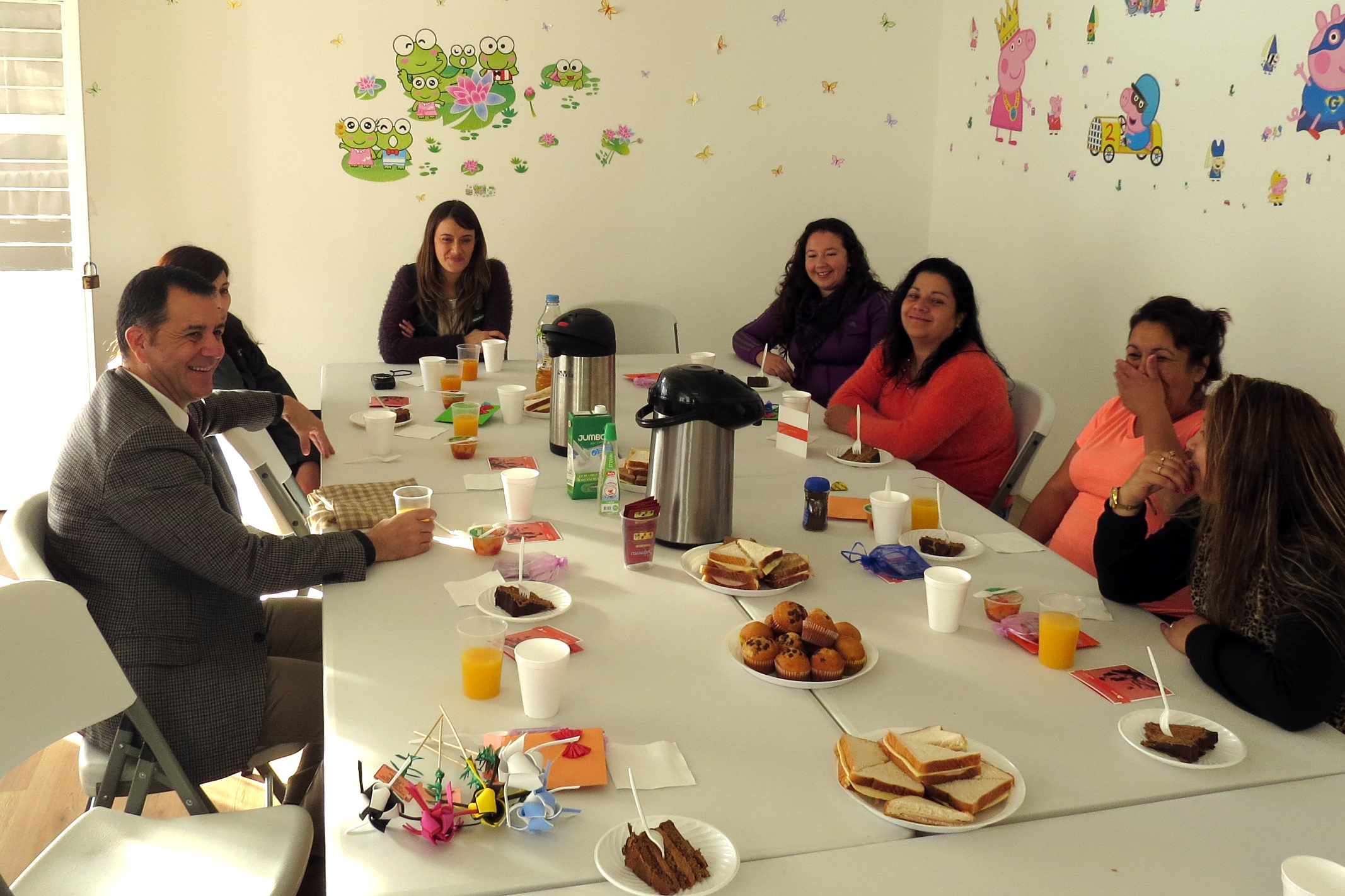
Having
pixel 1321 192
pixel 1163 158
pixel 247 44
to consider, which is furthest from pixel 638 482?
pixel 247 44

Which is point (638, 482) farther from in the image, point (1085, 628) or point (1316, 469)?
point (1316, 469)

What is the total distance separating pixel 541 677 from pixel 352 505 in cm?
98

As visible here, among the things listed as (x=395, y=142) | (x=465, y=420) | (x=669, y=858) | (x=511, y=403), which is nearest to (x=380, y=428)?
(x=465, y=420)

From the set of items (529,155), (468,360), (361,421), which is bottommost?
(361,421)

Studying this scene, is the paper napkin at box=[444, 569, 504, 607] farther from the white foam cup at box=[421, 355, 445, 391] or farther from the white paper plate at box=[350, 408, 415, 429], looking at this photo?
the white foam cup at box=[421, 355, 445, 391]

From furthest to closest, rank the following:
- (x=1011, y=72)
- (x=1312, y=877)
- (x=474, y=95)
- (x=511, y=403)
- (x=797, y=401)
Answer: (x=474, y=95) → (x=1011, y=72) → (x=511, y=403) → (x=797, y=401) → (x=1312, y=877)

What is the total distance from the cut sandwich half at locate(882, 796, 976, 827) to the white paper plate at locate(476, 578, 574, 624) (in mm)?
716

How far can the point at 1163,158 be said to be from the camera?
3.99 metres

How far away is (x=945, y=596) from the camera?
5.88 feet

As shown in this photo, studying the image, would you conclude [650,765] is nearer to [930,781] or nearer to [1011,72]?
[930,781]

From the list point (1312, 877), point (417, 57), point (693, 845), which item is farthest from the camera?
point (417, 57)

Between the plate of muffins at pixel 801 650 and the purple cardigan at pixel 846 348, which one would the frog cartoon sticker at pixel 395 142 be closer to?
the purple cardigan at pixel 846 348

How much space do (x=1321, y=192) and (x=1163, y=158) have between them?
2.40 ft

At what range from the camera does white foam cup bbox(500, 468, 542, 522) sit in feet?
7.39
